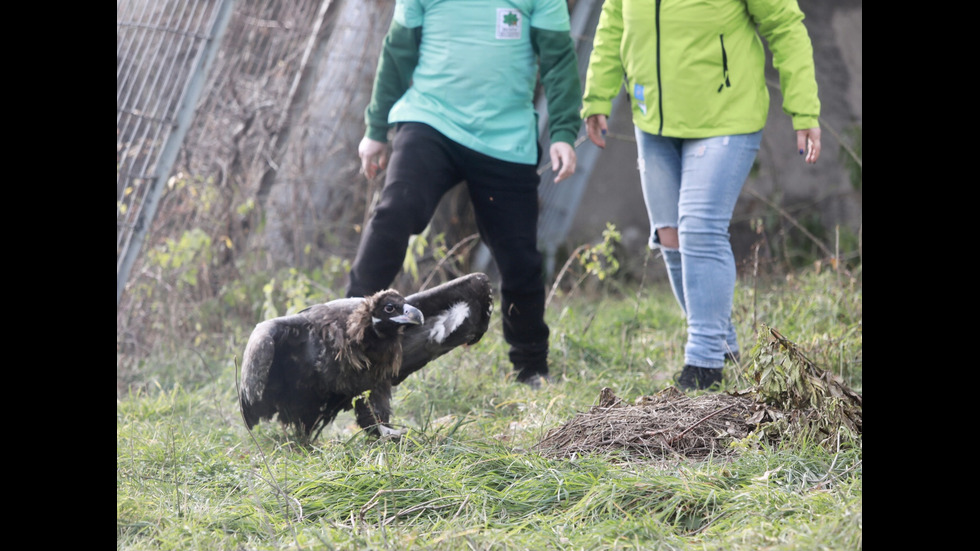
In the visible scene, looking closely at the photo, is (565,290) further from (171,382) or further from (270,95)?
(171,382)

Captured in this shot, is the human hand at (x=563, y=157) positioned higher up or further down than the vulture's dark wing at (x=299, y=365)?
higher up

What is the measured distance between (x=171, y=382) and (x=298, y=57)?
94.3 inches

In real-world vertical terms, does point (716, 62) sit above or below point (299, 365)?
above

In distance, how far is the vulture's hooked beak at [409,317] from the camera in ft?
10.4

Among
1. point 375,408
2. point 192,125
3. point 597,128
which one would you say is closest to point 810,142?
point 597,128

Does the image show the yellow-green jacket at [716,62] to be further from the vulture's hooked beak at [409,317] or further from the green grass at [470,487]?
the vulture's hooked beak at [409,317]

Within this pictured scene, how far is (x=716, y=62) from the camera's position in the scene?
3717 mm

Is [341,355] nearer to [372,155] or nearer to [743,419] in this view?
[372,155]

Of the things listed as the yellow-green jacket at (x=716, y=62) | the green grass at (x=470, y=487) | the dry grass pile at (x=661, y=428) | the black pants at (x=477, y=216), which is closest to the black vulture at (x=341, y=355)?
the green grass at (x=470, y=487)

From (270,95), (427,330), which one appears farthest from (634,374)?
(270,95)

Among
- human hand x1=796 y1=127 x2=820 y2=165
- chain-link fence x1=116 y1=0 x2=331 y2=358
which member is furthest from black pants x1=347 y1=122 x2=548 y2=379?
chain-link fence x1=116 y1=0 x2=331 y2=358

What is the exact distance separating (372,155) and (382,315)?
111 cm

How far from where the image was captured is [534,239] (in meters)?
4.11

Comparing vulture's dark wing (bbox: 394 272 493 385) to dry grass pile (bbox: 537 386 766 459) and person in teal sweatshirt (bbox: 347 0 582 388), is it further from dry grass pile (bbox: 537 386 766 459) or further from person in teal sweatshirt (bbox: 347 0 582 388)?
dry grass pile (bbox: 537 386 766 459)
